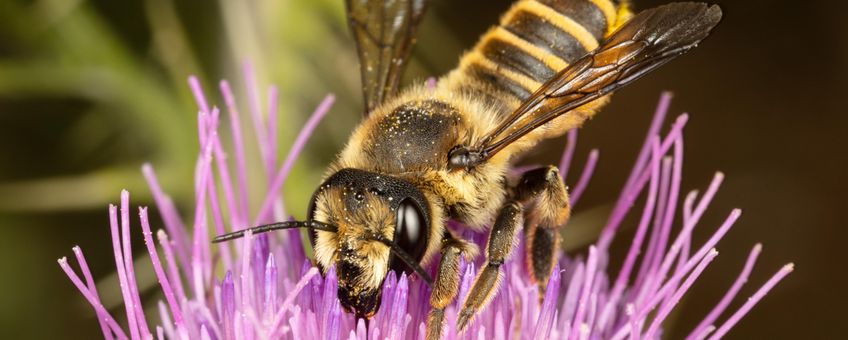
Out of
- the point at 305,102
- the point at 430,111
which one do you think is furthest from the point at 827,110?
the point at 430,111

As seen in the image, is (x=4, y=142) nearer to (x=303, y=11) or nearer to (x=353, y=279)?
(x=303, y=11)

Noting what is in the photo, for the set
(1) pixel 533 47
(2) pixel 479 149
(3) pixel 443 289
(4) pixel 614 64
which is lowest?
(3) pixel 443 289

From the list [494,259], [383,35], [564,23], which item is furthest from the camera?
[383,35]

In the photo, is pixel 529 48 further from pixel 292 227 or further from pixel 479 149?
pixel 292 227

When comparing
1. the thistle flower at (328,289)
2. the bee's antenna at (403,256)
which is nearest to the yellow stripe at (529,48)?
the thistle flower at (328,289)

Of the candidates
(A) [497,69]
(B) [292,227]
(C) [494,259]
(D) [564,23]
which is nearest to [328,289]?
(B) [292,227]

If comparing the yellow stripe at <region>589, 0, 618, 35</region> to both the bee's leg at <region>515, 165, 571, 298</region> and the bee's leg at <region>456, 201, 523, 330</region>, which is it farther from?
the bee's leg at <region>456, 201, 523, 330</region>

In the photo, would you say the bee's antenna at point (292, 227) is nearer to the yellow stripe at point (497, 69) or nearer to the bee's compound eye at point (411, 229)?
the bee's compound eye at point (411, 229)
